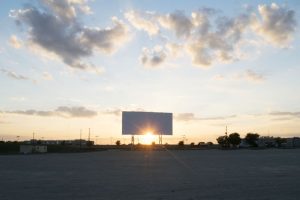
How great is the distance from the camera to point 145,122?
12656 cm

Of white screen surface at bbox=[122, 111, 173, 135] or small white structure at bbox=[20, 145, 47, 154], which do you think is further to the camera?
white screen surface at bbox=[122, 111, 173, 135]

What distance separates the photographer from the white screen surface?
405 feet

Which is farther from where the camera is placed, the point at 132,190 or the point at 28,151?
the point at 28,151

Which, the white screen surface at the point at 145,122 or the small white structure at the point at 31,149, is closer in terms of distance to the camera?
the small white structure at the point at 31,149

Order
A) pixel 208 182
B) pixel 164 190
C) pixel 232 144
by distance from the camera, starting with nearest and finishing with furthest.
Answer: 1. pixel 164 190
2. pixel 208 182
3. pixel 232 144

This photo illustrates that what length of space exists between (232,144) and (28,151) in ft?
374

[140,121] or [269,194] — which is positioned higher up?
[140,121]

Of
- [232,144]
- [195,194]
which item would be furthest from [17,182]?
[232,144]

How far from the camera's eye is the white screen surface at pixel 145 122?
123m

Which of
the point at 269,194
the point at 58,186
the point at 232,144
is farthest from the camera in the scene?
the point at 232,144

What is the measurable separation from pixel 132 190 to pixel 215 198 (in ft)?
14.3

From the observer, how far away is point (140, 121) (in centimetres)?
12581

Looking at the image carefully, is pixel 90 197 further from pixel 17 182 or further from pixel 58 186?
pixel 17 182

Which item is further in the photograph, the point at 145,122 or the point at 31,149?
the point at 145,122
